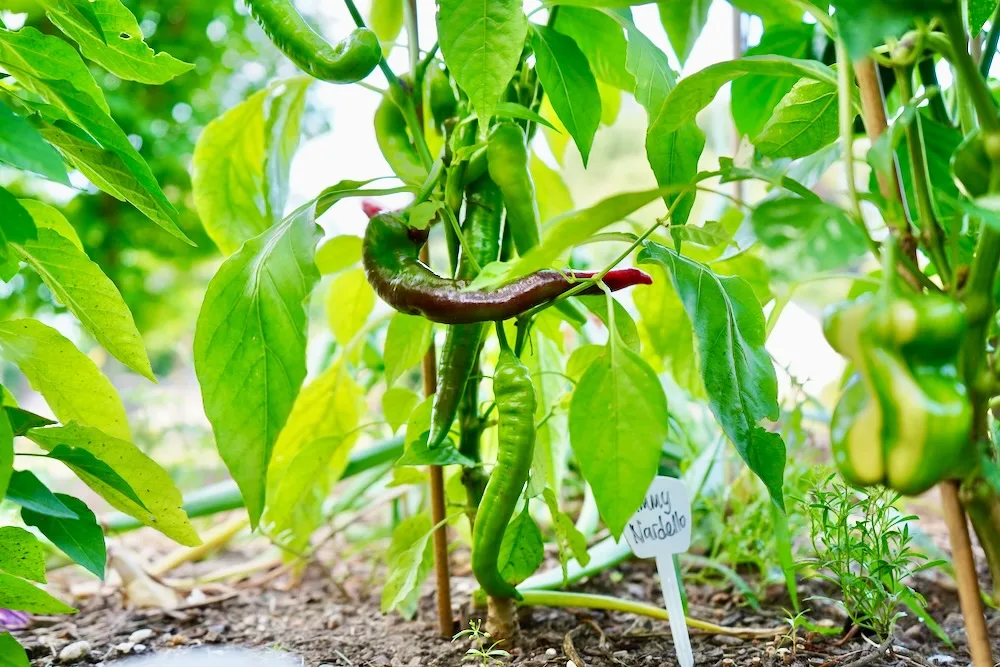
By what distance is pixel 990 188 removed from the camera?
394mm

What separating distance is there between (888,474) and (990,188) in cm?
15

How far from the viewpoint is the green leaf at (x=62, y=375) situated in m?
0.63

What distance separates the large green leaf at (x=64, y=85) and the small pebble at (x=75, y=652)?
48 cm

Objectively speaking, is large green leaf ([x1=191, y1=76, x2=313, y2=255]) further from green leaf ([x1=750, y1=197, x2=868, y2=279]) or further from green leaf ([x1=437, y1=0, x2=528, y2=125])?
green leaf ([x1=750, y1=197, x2=868, y2=279])

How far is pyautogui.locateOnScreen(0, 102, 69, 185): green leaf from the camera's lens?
444 mm

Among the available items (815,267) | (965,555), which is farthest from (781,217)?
(965,555)

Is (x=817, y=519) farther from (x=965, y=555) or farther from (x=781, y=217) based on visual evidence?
(x=781, y=217)

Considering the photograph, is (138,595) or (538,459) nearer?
(538,459)

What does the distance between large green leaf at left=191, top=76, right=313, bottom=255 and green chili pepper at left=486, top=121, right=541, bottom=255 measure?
0.86 feet

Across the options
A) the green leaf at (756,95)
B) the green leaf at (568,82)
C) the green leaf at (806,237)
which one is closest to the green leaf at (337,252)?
the green leaf at (568,82)

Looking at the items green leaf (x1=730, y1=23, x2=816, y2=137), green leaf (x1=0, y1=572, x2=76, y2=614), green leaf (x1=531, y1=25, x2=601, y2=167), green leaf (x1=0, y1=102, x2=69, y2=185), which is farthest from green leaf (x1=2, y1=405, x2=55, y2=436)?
green leaf (x1=730, y1=23, x2=816, y2=137)

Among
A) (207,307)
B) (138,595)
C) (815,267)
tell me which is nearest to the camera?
(815,267)

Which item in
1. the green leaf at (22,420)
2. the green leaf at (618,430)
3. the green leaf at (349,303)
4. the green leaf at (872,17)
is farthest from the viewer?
the green leaf at (349,303)

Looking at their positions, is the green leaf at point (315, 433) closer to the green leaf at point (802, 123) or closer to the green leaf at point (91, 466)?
the green leaf at point (91, 466)
